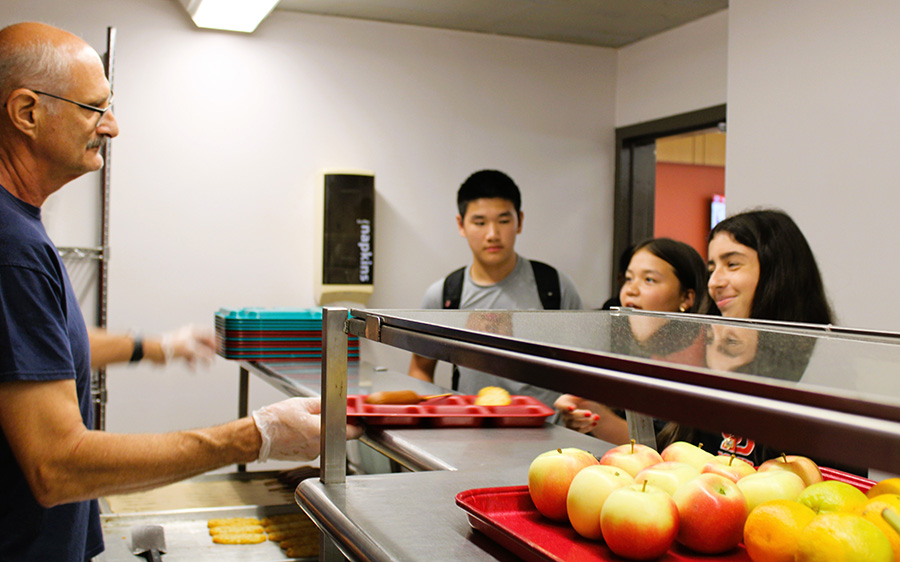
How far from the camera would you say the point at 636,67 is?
4578mm

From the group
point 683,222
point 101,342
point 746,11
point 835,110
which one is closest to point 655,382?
point 101,342

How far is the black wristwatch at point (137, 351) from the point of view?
202 centimetres

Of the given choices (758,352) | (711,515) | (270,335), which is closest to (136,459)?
(711,515)

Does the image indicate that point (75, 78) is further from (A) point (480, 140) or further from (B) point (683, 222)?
(B) point (683, 222)

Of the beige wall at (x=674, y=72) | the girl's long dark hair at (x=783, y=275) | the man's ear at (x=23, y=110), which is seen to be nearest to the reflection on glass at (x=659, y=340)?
the girl's long dark hair at (x=783, y=275)

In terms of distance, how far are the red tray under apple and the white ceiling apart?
10.7 ft

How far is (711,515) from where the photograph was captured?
81 centimetres

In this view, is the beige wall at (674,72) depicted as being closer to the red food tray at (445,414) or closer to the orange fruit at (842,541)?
the red food tray at (445,414)

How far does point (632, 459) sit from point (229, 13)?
3.27 m

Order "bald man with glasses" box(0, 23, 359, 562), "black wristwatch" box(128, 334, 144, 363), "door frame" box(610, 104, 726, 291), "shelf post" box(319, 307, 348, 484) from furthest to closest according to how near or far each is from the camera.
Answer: "door frame" box(610, 104, 726, 291), "black wristwatch" box(128, 334, 144, 363), "bald man with glasses" box(0, 23, 359, 562), "shelf post" box(319, 307, 348, 484)

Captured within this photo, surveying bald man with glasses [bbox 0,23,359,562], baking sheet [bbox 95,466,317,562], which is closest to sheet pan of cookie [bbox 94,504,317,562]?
baking sheet [bbox 95,466,317,562]

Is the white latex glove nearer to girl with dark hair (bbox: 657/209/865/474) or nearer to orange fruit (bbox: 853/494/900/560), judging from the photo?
girl with dark hair (bbox: 657/209/865/474)

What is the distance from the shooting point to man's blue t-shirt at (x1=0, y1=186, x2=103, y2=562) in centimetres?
123

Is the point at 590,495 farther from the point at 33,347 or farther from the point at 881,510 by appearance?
the point at 33,347
